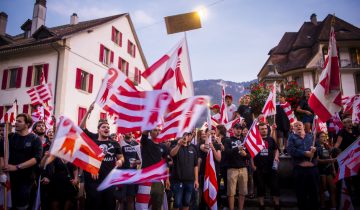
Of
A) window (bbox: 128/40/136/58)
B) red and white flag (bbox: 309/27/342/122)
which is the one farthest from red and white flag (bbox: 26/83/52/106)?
window (bbox: 128/40/136/58)

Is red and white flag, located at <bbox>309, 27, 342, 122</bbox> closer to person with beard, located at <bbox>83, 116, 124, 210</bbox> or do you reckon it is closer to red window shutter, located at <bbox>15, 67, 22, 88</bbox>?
person with beard, located at <bbox>83, 116, 124, 210</bbox>

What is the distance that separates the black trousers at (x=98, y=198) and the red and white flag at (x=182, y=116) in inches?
53.9

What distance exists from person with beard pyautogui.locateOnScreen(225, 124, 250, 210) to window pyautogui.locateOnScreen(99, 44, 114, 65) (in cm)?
1890

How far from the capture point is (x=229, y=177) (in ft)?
21.5

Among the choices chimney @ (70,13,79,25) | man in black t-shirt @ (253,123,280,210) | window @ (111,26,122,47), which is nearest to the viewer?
man in black t-shirt @ (253,123,280,210)

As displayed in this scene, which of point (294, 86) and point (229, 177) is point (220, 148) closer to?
point (229, 177)

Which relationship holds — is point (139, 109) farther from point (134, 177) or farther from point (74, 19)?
point (74, 19)

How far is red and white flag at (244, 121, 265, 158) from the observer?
252 inches

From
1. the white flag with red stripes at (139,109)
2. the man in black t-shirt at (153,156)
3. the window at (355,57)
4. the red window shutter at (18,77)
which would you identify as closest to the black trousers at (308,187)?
the man in black t-shirt at (153,156)

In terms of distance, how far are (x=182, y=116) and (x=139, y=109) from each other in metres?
0.72

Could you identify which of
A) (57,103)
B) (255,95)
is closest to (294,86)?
(255,95)

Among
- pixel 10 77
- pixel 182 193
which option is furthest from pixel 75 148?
pixel 10 77

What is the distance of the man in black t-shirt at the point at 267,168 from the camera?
654cm

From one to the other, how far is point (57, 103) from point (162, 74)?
626 inches
